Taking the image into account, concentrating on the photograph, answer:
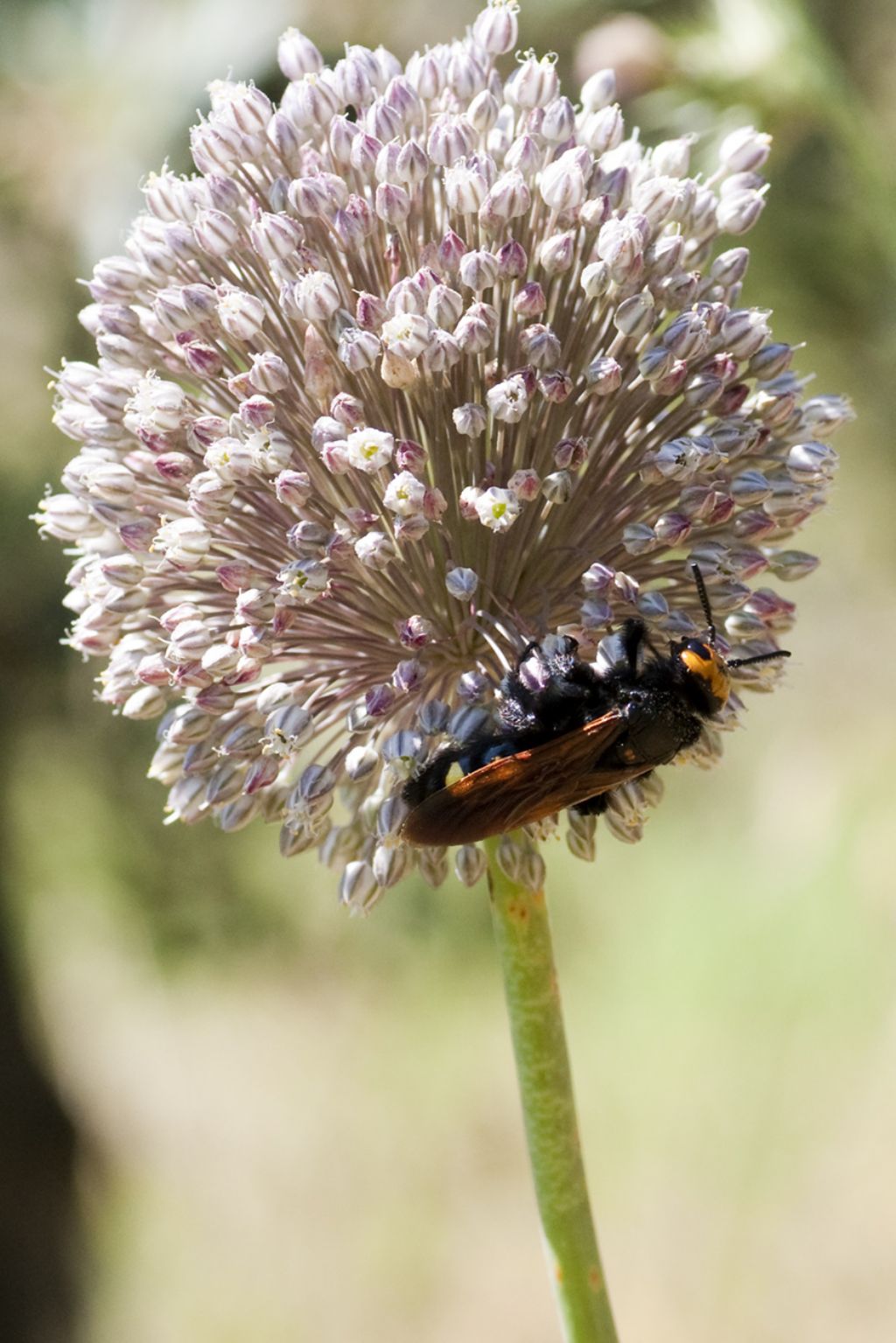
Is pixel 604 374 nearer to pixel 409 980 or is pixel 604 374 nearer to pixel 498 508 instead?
pixel 498 508

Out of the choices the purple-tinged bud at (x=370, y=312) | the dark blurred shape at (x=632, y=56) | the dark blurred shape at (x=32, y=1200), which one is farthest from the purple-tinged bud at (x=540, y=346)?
the dark blurred shape at (x=32, y=1200)

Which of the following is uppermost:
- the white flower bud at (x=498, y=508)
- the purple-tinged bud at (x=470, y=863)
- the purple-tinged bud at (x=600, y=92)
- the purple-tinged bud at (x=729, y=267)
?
the purple-tinged bud at (x=600, y=92)

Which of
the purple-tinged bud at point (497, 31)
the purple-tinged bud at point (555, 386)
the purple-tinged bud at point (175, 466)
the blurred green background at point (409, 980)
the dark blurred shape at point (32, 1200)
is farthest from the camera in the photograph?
the dark blurred shape at point (32, 1200)

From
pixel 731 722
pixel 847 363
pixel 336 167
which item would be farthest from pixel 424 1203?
pixel 336 167

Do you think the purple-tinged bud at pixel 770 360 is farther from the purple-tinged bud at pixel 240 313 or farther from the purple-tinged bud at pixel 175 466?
the purple-tinged bud at pixel 175 466

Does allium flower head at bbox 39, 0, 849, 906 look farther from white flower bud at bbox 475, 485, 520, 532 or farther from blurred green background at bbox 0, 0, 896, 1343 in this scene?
blurred green background at bbox 0, 0, 896, 1343
